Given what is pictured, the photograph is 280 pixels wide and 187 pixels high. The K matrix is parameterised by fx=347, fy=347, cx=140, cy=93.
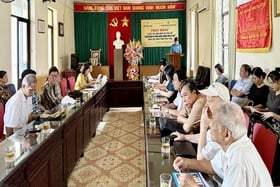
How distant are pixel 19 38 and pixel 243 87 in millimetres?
4860

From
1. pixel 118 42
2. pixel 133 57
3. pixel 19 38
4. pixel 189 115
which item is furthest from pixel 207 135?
pixel 118 42

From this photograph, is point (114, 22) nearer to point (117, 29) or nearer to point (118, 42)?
point (117, 29)

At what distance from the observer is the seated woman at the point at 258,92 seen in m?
4.94

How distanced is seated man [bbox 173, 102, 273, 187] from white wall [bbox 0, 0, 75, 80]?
538 cm

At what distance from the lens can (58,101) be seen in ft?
16.4

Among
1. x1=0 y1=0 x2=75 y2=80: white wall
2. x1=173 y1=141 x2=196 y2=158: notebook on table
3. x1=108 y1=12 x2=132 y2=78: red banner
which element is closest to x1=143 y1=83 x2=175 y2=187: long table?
x1=173 y1=141 x2=196 y2=158: notebook on table

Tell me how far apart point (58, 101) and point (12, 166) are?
293cm

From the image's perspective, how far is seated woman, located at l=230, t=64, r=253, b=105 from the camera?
18.4 feet

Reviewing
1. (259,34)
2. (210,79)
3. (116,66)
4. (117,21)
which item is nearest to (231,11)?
(259,34)

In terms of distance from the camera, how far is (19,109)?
3.55 metres

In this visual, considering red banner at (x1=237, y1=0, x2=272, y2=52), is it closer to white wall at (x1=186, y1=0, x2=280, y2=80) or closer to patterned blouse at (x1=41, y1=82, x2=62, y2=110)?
white wall at (x1=186, y1=0, x2=280, y2=80)

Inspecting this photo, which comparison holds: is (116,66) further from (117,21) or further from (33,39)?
(33,39)

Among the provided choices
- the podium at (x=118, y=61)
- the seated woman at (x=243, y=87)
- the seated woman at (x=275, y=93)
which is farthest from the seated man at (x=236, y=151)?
the podium at (x=118, y=61)

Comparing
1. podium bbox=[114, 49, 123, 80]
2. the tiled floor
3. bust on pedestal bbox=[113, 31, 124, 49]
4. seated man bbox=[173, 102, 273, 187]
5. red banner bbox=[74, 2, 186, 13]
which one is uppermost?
red banner bbox=[74, 2, 186, 13]
